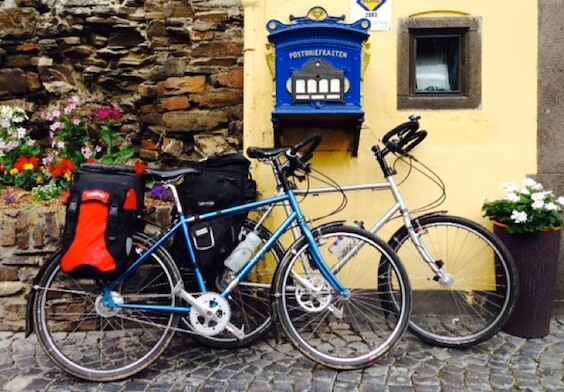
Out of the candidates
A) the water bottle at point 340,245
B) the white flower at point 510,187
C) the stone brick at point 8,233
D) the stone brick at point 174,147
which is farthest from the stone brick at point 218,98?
the white flower at point 510,187

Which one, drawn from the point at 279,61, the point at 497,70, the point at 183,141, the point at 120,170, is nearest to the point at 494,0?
the point at 497,70

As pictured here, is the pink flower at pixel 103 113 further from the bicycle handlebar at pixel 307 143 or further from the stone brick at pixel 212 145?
the bicycle handlebar at pixel 307 143

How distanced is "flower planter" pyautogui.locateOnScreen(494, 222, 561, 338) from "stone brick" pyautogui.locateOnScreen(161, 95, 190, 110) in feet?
8.38

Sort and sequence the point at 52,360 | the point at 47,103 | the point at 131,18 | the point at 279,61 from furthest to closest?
the point at 47,103 < the point at 131,18 < the point at 279,61 < the point at 52,360

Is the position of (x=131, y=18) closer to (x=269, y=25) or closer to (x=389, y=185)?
(x=269, y=25)

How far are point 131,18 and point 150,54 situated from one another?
1.15 ft

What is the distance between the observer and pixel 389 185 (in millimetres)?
4051

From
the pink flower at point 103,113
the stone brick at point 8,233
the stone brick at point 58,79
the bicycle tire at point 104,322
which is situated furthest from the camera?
the stone brick at point 58,79

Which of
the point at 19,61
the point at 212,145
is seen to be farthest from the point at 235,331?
the point at 19,61

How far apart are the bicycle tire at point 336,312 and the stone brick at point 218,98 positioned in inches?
53.3

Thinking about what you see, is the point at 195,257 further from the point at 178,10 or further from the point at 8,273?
the point at 178,10

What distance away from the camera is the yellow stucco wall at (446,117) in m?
4.39

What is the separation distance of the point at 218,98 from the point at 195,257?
1.47 metres

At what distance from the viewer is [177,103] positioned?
4648 millimetres
